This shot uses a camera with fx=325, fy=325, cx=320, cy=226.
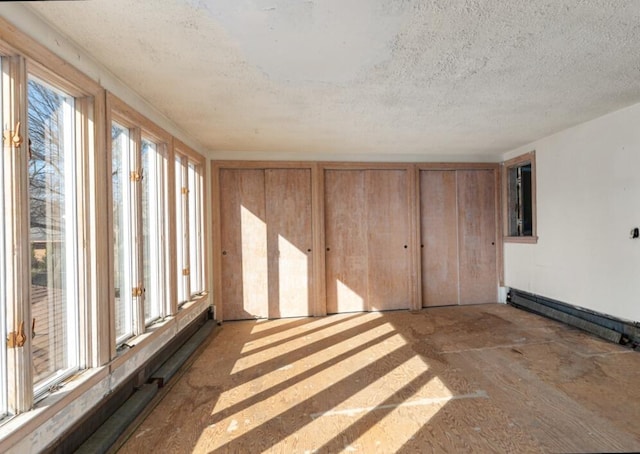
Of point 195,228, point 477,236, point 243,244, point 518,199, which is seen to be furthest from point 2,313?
point 518,199

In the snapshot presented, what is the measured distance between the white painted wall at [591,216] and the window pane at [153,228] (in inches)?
182

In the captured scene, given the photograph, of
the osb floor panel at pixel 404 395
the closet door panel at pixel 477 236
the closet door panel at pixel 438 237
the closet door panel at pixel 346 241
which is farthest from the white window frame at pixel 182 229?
the closet door panel at pixel 477 236

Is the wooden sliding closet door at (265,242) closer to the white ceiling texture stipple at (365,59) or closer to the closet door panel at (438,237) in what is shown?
the white ceiling texture stipple at (365,59)

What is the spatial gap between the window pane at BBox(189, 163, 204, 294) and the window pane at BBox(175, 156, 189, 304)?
0.32m

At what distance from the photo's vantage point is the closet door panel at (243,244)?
4723 millimetres

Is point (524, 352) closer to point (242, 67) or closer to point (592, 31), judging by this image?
point (592, 31)

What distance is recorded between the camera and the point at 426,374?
285cm

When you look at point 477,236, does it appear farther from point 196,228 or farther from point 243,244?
point 196,228

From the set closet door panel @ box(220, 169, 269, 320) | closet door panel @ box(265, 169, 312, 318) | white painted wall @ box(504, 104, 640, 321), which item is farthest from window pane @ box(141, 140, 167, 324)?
white painted wall @ box(504, 104, 640, 321)

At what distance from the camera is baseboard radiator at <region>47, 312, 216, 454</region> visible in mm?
1899

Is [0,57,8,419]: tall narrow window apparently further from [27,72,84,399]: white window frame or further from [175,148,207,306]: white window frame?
[175,148,207,306]: white window frame

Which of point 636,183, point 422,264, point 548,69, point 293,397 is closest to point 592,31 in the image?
point 548,69

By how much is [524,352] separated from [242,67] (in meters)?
3.67

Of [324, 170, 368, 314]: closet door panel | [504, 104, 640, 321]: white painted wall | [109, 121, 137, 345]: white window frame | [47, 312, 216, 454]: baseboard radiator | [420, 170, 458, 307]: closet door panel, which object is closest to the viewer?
[47, 312, 216, 454]: baseboard radiator
